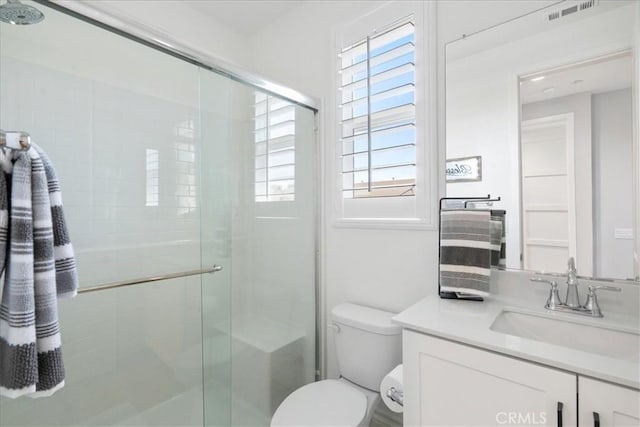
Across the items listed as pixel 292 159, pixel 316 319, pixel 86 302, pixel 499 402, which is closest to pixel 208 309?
pixel 86 302

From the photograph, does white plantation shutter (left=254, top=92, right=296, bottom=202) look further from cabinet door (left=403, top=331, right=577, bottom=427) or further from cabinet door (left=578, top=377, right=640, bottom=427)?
cabinet door (left=578, top=377, right=640, bottom=427)

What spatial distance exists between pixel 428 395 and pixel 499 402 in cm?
21

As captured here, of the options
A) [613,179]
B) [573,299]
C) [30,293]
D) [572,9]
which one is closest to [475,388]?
[573,299]

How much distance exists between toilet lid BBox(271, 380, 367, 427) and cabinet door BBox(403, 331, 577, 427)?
11.6 inches

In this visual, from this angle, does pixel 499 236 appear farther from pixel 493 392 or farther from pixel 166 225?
pixel 166 225

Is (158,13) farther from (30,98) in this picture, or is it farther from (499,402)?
(499,402)

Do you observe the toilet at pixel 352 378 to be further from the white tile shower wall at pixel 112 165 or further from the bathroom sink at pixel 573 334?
the white tile shower wall at pixel 112 165

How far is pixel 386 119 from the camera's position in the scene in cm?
160

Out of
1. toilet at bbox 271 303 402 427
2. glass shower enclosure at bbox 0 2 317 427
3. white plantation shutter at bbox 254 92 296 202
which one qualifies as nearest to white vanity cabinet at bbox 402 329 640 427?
toilet at bbox 271 303 402 427

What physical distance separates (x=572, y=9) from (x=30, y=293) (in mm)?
1878

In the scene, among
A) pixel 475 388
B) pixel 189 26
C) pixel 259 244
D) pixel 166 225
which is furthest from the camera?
pixel 189 26

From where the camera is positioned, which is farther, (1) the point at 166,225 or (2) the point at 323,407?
(1) the point at 166,225

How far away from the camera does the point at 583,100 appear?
1.11 m

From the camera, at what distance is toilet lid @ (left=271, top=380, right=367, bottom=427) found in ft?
3.88
